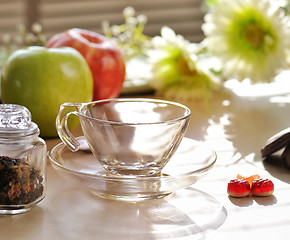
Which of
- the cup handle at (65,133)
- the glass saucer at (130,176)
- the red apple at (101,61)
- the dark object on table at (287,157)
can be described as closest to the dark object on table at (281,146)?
the dark object on table at (287,157)

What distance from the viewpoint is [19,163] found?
655 millimetres

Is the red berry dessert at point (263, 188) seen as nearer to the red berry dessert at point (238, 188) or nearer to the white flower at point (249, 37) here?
the red berry dessert at point (238, 188)

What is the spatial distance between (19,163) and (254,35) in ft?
2.15

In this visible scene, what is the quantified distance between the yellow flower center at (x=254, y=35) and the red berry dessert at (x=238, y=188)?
506 millimetres

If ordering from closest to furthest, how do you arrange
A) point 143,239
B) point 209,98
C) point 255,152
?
point 143,239, point 255,152, point 209,98

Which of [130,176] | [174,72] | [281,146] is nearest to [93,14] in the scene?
[174,72]

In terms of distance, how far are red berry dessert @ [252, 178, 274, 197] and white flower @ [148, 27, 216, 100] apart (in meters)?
0.49

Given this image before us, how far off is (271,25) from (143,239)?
65 centimetres

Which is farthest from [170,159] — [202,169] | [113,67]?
[113,67]

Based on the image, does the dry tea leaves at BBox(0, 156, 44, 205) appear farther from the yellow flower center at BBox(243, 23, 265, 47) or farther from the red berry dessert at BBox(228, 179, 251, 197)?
the yellow flower center at BBox(243, 23, 265, 47)

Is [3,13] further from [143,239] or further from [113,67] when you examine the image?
[143,239]

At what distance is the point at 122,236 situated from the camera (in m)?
0.59

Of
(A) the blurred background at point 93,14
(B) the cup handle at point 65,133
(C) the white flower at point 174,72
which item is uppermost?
(B) the cup handle at point 65,133

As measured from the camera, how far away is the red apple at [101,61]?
1.10 metres
